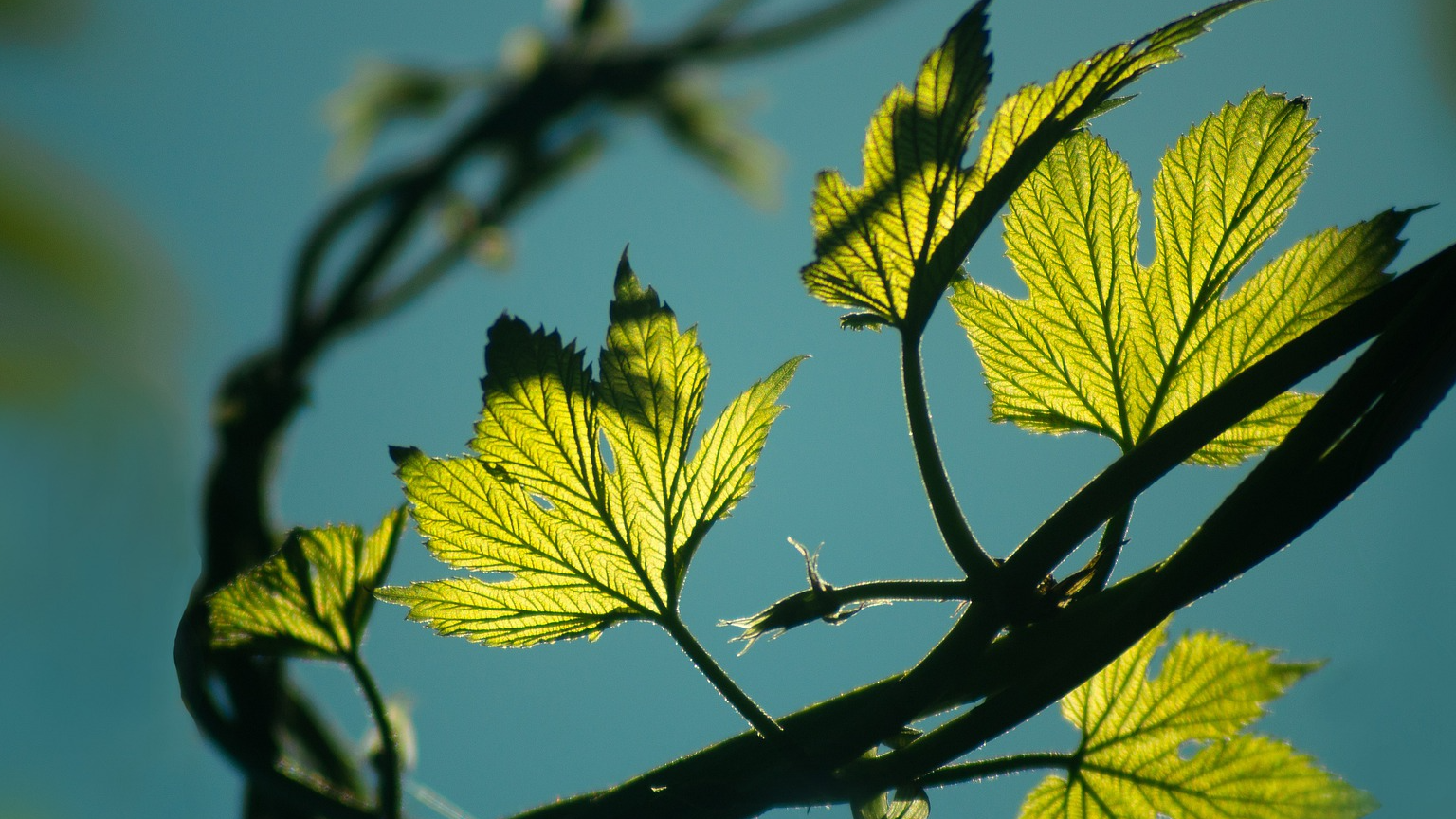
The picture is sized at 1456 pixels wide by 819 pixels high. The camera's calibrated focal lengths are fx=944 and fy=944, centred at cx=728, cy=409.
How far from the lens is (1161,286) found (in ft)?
1.79

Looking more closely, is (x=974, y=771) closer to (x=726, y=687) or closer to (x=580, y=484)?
(x=726, y=687)

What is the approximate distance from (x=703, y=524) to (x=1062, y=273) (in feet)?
0.85

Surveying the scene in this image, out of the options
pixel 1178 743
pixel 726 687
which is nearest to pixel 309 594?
pixel 726 687

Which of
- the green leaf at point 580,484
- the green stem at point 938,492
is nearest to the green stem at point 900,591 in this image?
the green stem at point 938,492

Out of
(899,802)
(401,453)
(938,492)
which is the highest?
(401,453)

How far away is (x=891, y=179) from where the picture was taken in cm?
50

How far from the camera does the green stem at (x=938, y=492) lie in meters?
0.42

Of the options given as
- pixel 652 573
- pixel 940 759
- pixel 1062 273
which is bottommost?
pixel 940 759

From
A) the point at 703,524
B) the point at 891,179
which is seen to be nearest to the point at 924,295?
the point at 891,179

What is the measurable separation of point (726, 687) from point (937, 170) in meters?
0.28

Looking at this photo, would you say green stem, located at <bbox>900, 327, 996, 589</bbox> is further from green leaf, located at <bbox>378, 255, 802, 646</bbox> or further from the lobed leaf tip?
the lobed leaf tip

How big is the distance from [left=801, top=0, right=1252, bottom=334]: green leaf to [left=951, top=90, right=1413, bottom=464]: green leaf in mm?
79

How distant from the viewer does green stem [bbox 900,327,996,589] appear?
420 millimetres

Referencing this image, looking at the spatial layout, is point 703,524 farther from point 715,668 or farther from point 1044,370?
point 1044,370
